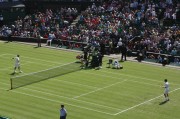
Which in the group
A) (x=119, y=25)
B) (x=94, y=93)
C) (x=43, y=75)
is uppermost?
(x=119, y=25)

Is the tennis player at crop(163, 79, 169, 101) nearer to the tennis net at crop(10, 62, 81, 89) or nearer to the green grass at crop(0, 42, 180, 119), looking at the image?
the green grass at crop(0, 42, 180, 119)

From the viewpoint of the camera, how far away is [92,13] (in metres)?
61.8

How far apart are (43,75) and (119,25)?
1590 centimetres

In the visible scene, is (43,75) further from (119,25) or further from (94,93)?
(119,25)

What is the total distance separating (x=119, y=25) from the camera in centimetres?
5575

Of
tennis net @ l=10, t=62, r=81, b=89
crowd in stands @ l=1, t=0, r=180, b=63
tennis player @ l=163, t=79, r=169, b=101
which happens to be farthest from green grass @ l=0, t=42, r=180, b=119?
crowd in stands @ l=1, t=0, r=180, b=63

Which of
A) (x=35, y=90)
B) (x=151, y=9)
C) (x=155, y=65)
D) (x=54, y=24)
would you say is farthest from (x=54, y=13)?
(x=35, y=90)

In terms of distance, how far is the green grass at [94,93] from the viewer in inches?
1302

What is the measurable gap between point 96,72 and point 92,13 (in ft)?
61.7

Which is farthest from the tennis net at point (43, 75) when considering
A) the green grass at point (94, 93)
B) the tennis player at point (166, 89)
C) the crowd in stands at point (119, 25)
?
the tennis player at point (166, 89)

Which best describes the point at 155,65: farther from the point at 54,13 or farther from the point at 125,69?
the point at 54,13

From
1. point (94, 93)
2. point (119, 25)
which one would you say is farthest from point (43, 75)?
point (119, 25)

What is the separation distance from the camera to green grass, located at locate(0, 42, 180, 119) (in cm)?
3306

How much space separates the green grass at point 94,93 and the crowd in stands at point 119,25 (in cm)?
415
